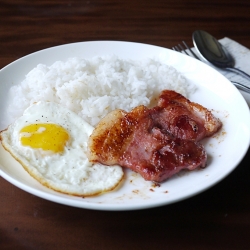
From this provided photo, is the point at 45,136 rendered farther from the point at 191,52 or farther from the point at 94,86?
the point at 191,52

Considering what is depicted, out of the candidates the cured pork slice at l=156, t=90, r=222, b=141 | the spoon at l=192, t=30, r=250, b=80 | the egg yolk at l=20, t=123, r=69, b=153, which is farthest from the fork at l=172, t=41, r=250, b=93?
the egg yolk at l=20, t=123, r=69, b=153

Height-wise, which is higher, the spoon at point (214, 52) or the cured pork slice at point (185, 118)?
the spoon at point (214, 52)

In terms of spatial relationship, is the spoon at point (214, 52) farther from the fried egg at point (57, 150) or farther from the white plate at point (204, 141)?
the fried egg at point (57, 150)

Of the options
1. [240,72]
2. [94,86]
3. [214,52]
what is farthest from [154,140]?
[214,52]

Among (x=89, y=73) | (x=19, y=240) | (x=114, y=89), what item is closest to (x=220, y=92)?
(x=114, y=89)

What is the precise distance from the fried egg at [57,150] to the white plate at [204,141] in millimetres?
44

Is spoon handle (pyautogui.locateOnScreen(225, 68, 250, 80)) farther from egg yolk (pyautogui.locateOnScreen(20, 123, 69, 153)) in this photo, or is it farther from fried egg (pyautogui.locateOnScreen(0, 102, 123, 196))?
egg yolk (pyautogui.locateOnScreen(20, 123, 69, 153))

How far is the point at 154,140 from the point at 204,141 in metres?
0.33

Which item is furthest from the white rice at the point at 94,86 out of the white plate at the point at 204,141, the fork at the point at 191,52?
the fork at the point at 191,52

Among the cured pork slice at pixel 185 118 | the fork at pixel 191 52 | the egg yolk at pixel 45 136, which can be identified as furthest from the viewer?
the fork at pixel 191 52

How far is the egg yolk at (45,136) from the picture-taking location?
6.11ft

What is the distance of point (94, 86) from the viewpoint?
7.50 feet

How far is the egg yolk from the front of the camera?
1863 millimetres

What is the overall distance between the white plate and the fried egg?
0.14 feet
